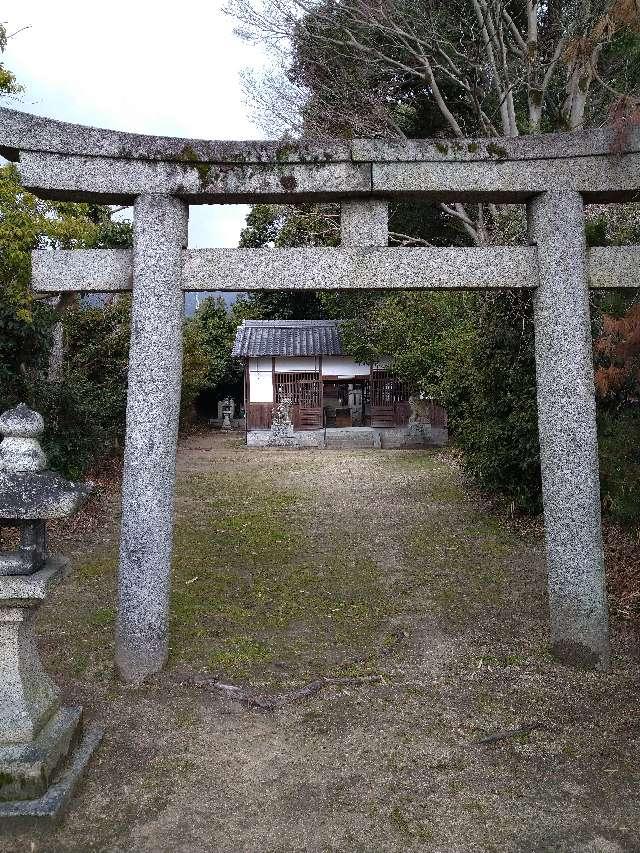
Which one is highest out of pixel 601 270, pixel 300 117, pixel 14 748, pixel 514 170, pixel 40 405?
pixel 300 117

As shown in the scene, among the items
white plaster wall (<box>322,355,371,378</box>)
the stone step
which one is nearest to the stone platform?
the stone step

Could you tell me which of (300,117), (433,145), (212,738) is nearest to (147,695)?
(212,738)

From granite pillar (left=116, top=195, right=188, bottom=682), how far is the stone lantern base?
93cm

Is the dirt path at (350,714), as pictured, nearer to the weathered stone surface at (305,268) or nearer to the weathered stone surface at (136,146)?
the weathered stone surface at (305,268)

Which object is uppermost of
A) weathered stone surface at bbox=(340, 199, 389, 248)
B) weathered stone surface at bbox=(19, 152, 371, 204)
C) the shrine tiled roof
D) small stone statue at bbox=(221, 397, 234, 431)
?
the shrine tiled roof

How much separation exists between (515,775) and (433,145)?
14.0 feet

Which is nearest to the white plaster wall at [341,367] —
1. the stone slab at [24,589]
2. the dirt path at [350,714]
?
the dirt path at [350,714]

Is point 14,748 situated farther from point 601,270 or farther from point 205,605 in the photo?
point 601,270

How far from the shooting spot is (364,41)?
1239 centimetres

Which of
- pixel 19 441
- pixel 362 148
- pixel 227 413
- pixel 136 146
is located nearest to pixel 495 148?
pixel 362 148

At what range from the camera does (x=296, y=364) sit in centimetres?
2359

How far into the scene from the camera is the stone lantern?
10.8ft

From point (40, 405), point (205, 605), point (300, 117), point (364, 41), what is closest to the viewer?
point (205, 605)

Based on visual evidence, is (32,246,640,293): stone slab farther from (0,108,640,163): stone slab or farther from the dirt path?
the dirt path
